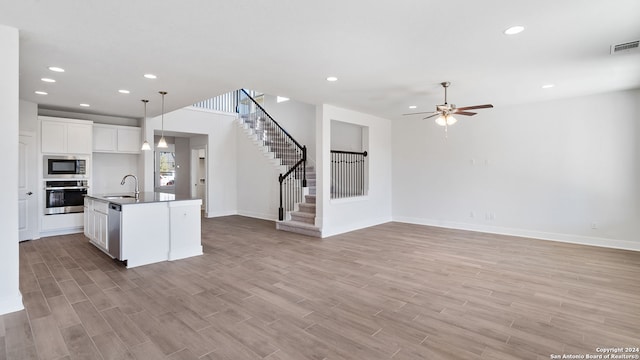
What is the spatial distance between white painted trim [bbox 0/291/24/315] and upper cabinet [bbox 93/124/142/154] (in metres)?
4.89

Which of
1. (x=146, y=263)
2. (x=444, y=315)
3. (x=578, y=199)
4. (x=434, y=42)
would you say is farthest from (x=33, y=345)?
(x=578, y=199)

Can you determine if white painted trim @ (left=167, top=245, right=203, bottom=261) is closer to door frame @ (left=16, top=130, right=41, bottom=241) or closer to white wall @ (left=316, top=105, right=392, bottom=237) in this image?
white wall @ (left=316, top=105, right=392, bottom=237)

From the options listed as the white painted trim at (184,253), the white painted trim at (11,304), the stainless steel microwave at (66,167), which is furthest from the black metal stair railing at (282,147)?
the white painted trim at (11,304)

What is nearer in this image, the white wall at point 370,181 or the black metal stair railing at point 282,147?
the white wall at point 370,181

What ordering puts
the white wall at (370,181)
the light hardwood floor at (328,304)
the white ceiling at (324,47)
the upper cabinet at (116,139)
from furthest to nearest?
the upper cabinet at (116,139)
the white wall at (370,181)
the white ceiling at (324,47)
the light hardwood floor at (328,304)

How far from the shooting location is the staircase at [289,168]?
6.94 metres

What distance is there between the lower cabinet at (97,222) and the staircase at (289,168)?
3348mm

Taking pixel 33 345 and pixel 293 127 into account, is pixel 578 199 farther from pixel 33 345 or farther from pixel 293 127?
pixel 33 345

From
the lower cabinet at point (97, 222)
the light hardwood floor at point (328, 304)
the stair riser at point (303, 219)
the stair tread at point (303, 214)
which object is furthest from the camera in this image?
the stair tread at point (303, 214)

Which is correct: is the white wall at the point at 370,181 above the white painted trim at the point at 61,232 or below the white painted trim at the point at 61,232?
above

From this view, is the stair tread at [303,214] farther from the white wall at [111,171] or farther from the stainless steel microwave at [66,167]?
the stainless steel microwave at [66,167]

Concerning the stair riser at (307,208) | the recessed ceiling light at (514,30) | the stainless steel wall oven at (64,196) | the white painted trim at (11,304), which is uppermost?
the recessed ceiling light at (514,30)

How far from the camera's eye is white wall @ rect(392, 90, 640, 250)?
550 centimetres

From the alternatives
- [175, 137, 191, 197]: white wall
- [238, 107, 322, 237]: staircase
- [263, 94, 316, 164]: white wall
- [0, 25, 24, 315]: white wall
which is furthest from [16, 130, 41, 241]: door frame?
[263, 94, 316, 164]: white wall
